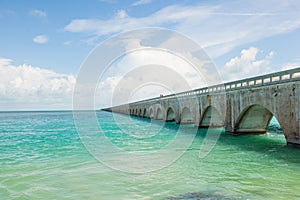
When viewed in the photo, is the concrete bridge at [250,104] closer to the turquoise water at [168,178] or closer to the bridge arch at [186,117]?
the bridge arch at [186,117]

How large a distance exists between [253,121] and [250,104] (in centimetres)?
365

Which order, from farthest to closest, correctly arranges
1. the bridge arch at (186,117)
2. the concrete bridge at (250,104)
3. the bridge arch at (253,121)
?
the bridge arch at (186,117) → the bridge arch at (253,121) → the concrete bridge at (250,104)

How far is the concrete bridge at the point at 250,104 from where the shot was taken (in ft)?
51.4

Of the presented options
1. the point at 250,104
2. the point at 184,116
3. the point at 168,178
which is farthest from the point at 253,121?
the point at 184,116

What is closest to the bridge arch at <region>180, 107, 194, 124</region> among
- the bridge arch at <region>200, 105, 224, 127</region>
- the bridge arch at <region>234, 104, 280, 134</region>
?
the bridge arch at <region>200, 105, 224, 127</region>

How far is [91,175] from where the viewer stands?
11461 millimetres

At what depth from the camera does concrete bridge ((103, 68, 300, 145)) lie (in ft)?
51.4

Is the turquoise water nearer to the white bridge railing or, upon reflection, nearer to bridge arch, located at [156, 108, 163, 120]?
the white bridge railing

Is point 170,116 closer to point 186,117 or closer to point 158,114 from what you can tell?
point 158,114

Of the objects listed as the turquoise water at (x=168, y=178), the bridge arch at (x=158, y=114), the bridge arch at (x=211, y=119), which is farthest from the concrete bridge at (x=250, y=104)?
the bridge arch at (x=158, y=114)

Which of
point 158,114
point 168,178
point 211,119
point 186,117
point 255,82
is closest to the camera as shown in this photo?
point 168,178

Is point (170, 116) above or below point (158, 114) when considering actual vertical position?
below

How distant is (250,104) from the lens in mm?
19969

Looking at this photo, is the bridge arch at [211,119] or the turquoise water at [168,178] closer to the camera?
the turquoise water at [168,178]
